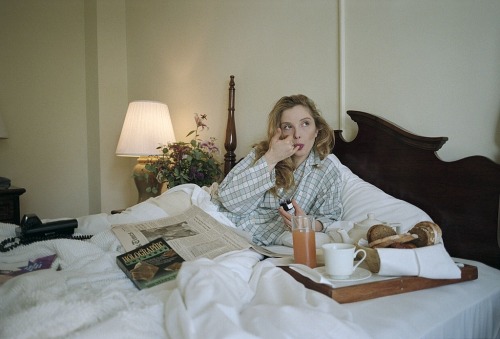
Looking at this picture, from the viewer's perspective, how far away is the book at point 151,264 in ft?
2.78

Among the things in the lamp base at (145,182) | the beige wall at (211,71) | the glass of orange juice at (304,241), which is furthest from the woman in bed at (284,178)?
the lamp base at (145,182)

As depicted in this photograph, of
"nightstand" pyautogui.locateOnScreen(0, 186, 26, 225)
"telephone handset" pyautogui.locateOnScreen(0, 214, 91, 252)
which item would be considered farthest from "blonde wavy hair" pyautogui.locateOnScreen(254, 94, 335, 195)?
"nightstand" pyautogui.locateOnScreen(0, 186, 26, 225)

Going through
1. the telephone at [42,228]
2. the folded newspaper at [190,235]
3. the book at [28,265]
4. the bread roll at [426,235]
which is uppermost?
the bread roll at [426,235]

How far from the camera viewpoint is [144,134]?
7.70ft

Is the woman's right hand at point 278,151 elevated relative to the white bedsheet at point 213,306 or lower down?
elevated

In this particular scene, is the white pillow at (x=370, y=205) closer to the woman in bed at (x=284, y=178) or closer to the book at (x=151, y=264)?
the woman in bed at (x=284, y=178)

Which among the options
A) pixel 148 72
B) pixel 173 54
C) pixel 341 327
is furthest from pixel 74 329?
pixel 148 72

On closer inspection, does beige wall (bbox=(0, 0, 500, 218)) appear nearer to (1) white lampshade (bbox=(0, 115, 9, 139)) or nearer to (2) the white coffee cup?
(1) white lampshade (bbox=(0, 115, 9, 139))

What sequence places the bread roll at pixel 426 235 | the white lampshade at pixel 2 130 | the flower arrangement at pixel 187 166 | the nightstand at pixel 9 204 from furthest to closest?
the white lampshade at pixel 2 130, the nightstand at pixel 9 204, the flower arrangement at pixel 187 166, the bread roll at pixel 426 235

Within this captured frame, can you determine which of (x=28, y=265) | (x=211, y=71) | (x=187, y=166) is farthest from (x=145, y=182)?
(x=28, y=265)

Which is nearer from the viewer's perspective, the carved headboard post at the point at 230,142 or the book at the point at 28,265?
the book at the point at 28,265

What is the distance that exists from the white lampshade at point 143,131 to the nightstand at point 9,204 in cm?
74

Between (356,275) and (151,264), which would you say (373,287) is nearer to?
(356,275)

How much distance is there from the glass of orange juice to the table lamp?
1.51 meters
